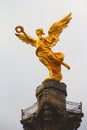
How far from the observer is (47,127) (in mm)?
47125

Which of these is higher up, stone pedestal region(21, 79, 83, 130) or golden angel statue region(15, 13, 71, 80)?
golden angel statue region(15, 13, 71, 80)

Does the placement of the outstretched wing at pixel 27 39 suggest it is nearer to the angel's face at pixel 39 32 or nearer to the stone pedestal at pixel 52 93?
the angel's face at pixel 39 32

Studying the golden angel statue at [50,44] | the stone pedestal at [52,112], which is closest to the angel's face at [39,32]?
the golden angel statue at [50,44]

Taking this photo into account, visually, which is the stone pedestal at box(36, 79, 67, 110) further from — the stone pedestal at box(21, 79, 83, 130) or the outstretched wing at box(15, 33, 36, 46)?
the outstretched wing at box(15, 33, 36, 46)

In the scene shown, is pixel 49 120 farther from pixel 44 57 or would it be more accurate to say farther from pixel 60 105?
pixel 44 57

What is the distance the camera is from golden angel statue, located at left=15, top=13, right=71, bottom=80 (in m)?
49.4

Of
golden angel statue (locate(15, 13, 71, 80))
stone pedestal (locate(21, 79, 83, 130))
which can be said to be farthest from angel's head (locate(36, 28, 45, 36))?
stone pedestal (locate(21, 79, 83, 130))

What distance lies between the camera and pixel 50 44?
50406 mm

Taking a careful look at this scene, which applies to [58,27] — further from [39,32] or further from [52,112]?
[52,112]

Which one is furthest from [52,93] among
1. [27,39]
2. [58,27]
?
[58,27]

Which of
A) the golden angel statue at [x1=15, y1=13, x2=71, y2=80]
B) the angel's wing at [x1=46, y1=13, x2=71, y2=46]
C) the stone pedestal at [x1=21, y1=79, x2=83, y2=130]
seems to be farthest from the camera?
the angel's wing at [x1=46, y1=13, x2=71, y2=46]

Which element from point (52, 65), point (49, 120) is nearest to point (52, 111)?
point (49, 120)

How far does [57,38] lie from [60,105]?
19.7 feet

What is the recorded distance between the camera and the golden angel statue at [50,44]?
49366 mm
